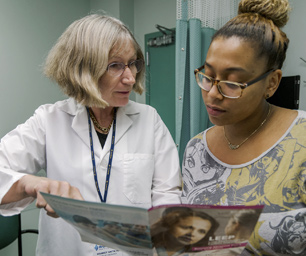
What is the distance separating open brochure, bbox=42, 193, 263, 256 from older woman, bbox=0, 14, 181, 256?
446mm

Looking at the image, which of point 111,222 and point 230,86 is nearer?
point 111,222

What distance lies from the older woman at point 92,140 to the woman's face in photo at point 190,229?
1.53 feet

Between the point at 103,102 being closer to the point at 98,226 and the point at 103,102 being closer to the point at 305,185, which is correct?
the point at 98,226

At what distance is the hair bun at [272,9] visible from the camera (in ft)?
2.65

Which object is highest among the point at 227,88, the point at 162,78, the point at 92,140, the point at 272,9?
the point at 272,9

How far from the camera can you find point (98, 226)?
0.61 meters

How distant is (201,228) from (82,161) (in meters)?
0.64

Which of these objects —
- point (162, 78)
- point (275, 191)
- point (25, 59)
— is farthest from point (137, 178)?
point (162, 78)

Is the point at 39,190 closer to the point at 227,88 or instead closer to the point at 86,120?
the point at 86,120

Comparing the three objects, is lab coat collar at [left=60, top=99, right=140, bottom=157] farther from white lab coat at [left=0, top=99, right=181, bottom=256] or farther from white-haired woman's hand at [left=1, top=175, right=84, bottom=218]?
white-haired woman's hand at [left=1, top=175, right=84, bottom=218]

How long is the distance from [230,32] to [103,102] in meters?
0.49

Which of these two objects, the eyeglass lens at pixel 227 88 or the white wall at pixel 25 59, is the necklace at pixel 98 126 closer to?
the eyeglass lens at pixel 227 88

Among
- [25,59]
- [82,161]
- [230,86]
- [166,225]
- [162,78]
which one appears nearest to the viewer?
[166,225]

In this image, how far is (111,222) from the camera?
1.89ft
